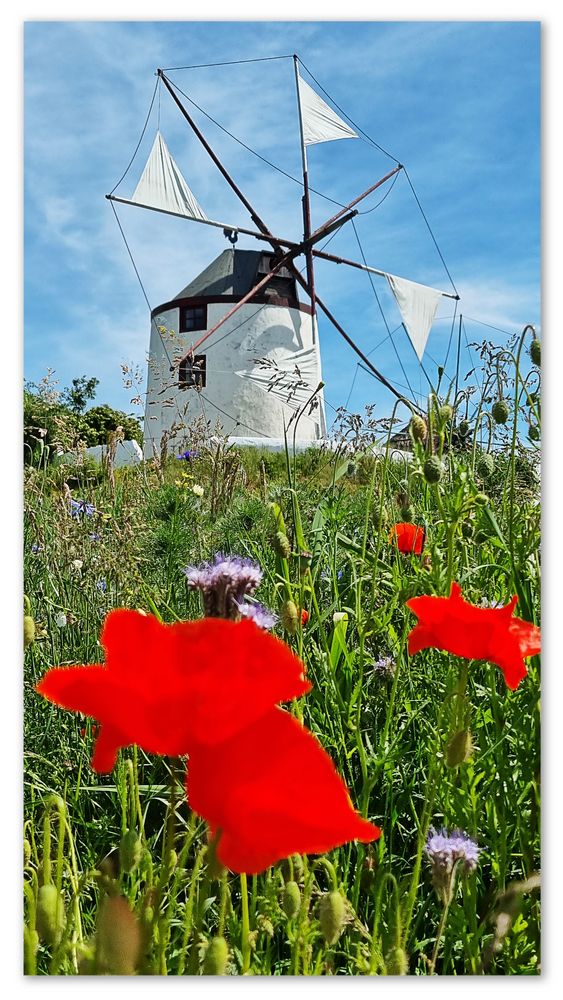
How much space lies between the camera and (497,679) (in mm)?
1247

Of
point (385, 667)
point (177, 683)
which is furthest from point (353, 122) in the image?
point (177, 683)

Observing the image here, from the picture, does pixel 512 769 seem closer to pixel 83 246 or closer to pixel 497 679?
pixel 497 679

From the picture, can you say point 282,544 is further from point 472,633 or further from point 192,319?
point 192,319

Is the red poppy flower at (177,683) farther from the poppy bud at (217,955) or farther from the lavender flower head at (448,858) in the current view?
the lavender flower head at (448,858)

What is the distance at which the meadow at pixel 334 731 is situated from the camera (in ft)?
2.14

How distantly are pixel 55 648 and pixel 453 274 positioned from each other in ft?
3.26

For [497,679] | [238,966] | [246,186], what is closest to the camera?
[238,966]

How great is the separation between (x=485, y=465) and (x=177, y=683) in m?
1.00

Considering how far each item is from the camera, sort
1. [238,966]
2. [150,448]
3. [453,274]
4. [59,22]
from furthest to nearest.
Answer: [150,448], [453,274], [59,22], [238,966]

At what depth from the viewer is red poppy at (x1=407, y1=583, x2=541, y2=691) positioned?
752mm

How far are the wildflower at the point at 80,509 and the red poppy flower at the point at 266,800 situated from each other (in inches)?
47.6

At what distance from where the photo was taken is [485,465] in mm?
1386
